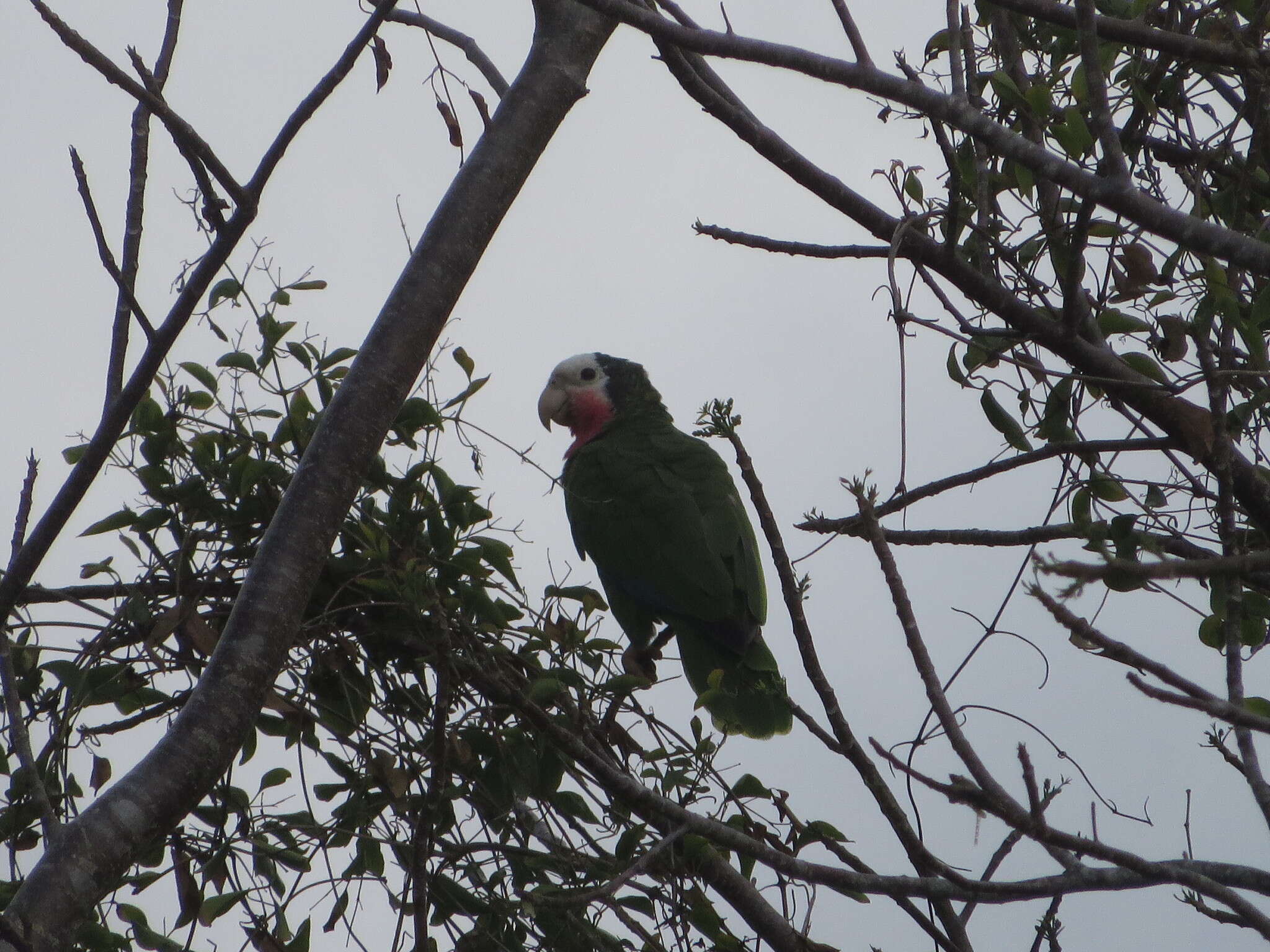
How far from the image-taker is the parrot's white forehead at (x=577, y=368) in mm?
4734

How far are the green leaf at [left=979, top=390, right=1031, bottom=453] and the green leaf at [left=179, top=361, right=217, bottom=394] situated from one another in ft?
4.79

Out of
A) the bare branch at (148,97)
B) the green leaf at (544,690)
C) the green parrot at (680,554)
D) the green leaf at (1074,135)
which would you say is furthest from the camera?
the green parrot at (680,554)

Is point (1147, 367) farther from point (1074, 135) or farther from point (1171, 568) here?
point (1171, 568)

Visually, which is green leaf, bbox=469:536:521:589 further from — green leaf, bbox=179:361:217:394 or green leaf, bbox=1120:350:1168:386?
green leaf, bbox=1120:350:1168:386

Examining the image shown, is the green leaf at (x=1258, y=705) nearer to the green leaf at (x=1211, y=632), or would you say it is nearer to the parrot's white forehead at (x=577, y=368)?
the green leaf at (x=1211, y=632)

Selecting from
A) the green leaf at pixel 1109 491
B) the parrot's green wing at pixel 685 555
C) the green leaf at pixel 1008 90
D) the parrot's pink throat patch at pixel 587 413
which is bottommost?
the green leaf at pixel 1109 491

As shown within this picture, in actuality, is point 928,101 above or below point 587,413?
below

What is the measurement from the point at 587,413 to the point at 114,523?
8.66ft

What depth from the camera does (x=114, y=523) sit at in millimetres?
2193

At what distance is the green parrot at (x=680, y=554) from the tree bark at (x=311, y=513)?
4.32ft

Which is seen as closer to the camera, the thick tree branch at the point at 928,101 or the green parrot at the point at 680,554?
the thick tree branch at the point at 928,101

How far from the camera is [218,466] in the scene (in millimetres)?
2188

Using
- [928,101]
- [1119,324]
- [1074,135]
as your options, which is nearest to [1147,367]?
[1119,324]

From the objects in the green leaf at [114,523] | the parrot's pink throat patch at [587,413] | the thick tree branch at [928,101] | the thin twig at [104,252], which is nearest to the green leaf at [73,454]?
the green leaf at [114,523]
